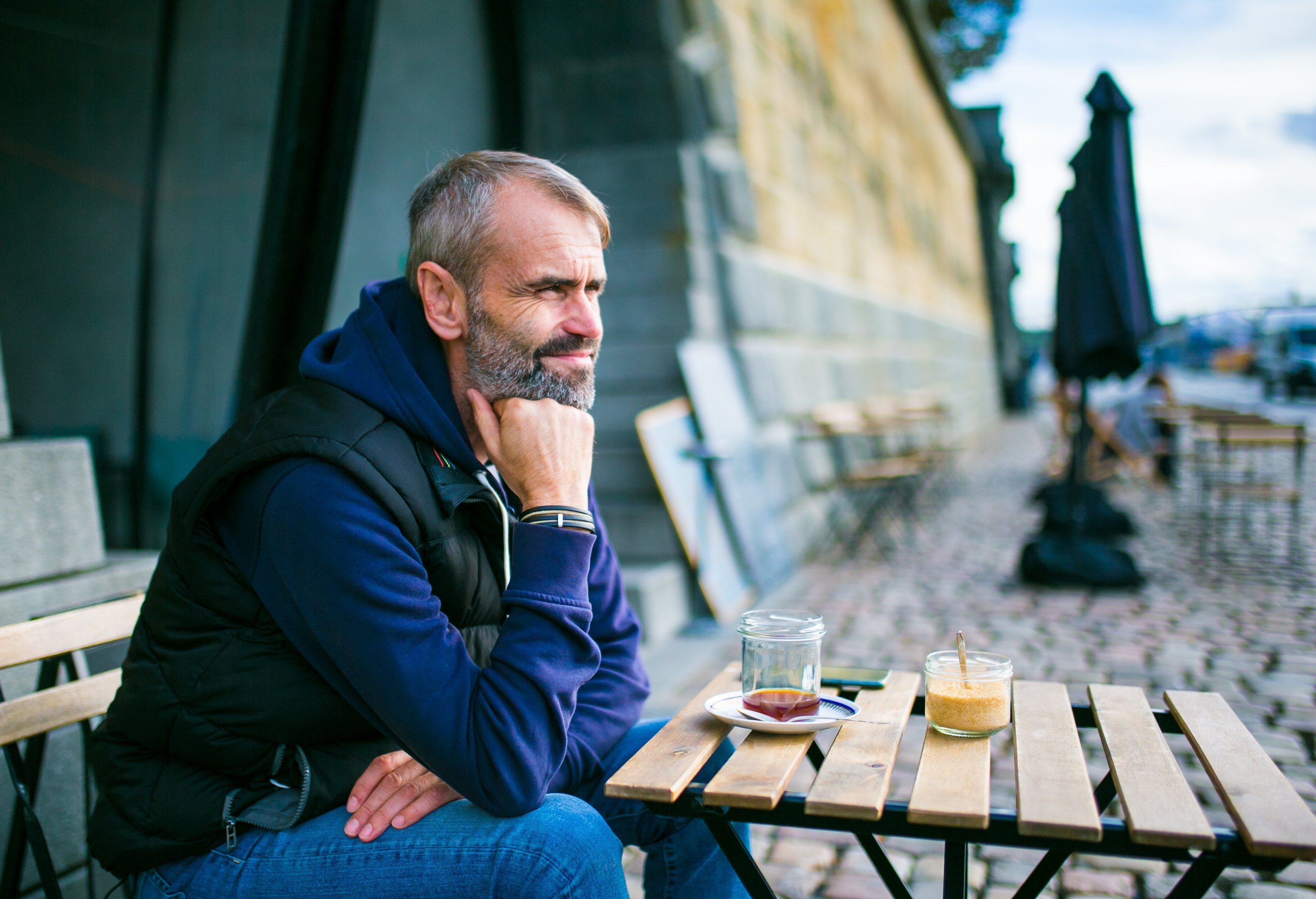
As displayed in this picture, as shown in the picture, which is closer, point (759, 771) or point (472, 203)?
point (759, 771)

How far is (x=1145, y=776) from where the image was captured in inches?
58.1

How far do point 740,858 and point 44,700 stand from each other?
137cm

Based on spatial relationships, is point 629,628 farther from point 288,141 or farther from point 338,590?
point 288,141

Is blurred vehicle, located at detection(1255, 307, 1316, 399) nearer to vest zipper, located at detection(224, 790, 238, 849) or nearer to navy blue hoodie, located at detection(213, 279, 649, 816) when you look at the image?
navy blue hoodie, located at detection(213, 279, 649, 816)

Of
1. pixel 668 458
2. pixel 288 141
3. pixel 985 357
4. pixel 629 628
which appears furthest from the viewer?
pixel 985 357

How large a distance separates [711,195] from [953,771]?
5563 millimetres

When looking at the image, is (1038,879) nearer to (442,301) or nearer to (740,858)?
(740,858)

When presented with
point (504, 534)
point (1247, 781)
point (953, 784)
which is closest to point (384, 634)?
point (504, 534)

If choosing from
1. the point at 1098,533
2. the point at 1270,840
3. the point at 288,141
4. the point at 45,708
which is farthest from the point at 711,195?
the point at 1270,840

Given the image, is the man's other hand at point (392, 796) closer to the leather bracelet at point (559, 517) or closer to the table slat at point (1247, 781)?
the leather bracelet at point (559, 517)

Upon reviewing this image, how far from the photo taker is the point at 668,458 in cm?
554

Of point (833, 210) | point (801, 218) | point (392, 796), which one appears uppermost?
point (833, 210)

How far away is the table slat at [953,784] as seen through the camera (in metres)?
1.34

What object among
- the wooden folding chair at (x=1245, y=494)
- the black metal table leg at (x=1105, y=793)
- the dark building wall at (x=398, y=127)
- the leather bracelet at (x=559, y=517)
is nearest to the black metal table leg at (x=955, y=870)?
the black metal table leg at (x=1105, y=793)
